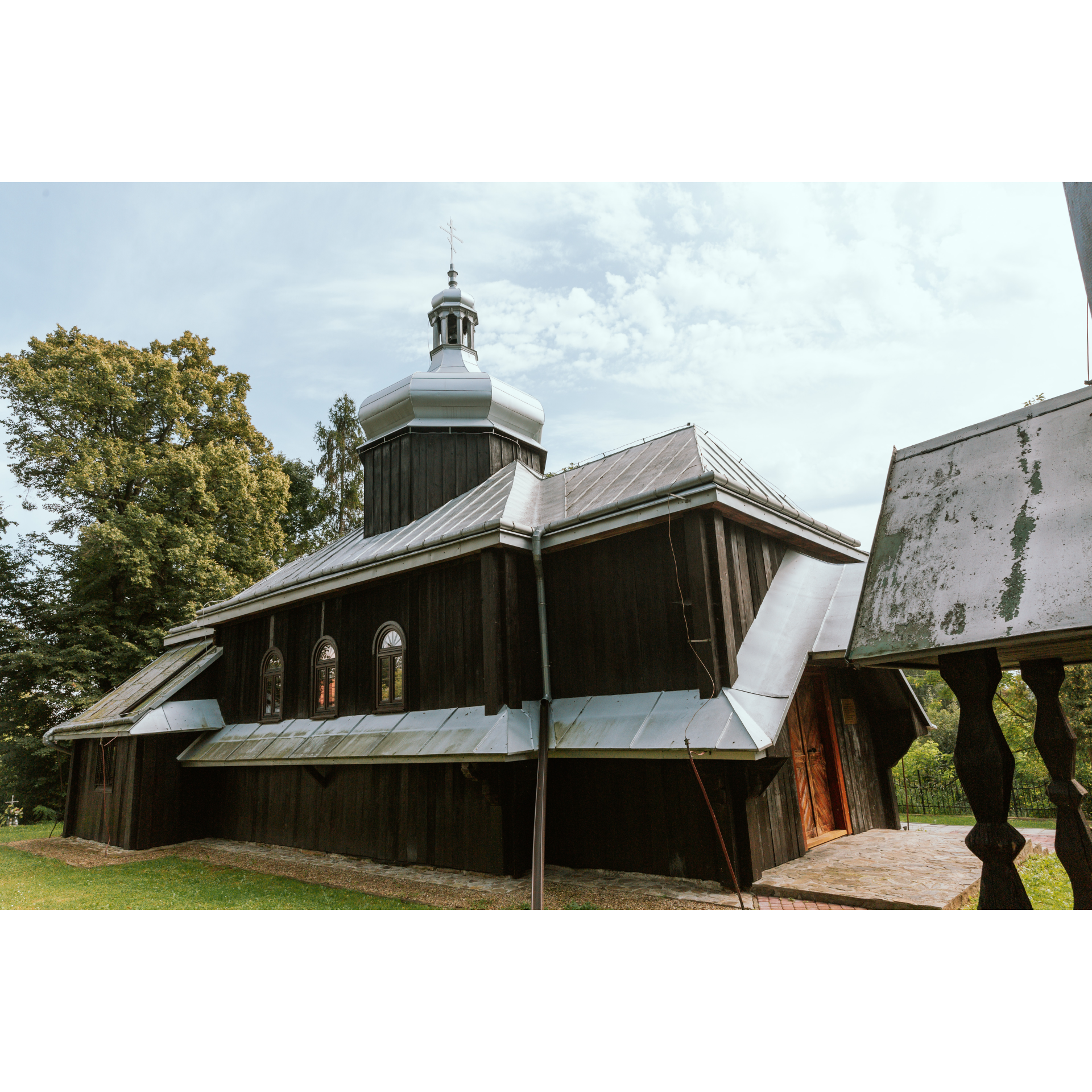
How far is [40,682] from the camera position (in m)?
19.8

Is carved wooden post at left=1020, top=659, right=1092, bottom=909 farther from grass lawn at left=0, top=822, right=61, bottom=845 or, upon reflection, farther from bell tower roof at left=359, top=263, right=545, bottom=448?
grass lawn at left=0, top=822, right=61, bottom=845

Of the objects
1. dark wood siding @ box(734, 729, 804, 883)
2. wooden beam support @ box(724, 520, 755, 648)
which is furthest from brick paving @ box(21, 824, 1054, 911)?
wooden beam support @ box(724, 520, 755, 648)

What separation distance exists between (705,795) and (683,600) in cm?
218

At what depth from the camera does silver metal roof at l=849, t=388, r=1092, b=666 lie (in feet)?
12.9

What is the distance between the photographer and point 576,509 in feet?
33.2

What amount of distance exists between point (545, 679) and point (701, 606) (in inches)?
97.7

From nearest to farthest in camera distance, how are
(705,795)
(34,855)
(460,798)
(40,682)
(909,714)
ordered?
1. (705,795)
2. (460,798)
3. (909,714)
4. (34,855)
5. (40,682)

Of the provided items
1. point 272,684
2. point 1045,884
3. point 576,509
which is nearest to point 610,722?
point 576,509

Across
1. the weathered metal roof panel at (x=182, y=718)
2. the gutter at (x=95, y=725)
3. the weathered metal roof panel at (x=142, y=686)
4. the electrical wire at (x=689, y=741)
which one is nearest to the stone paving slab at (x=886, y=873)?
the electrical wire at (x=689, y=741)

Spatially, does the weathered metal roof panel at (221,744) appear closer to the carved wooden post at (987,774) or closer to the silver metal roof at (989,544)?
the silver metal roof at (989,544)

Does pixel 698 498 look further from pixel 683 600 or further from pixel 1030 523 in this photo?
pixel 1030 523

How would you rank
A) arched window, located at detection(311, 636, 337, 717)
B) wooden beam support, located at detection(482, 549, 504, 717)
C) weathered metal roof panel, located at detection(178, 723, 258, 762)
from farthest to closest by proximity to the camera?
weathered metal roof panel, located at detection(178, 723, 258, 762), arched window, located at detection(311, 636, 337, 717), wooden beam support, located at detection(482, 549, 504, 717)

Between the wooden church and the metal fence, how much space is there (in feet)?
18.9

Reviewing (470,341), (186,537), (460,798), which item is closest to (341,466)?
(186,537)
